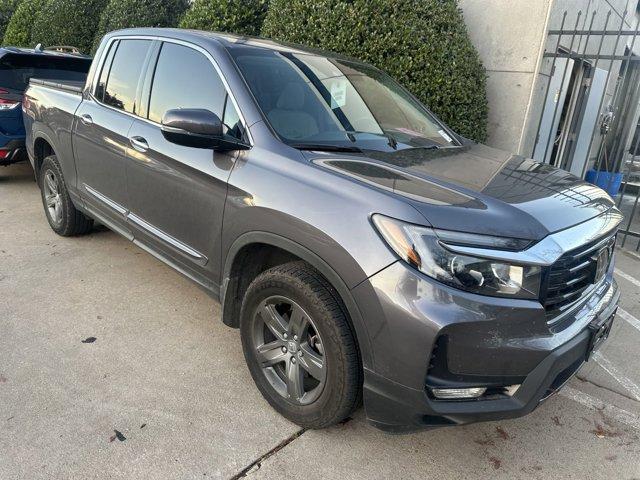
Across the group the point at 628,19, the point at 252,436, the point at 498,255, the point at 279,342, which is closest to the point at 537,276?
the point at 498,255

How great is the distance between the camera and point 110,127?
3.60 metres

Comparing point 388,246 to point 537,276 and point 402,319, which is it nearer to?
point 402,319

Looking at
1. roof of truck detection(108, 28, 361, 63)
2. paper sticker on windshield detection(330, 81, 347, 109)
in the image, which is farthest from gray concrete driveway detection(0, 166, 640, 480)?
roof of truck detection(108, 28, 361, 63)

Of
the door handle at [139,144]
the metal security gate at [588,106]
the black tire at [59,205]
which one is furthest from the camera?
the metal security gate at [588,106]

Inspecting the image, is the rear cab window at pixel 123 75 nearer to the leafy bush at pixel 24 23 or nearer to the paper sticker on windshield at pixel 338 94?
the paper sticker on windshield at pixel 338 94

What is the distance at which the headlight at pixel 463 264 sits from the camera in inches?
75.5

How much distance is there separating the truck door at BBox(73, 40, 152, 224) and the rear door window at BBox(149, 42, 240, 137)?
25 centimetres

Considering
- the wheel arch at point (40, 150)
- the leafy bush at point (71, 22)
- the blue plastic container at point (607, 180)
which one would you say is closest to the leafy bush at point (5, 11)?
the leafy bush at point (71, 22)

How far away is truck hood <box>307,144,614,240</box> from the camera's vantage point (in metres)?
2.01

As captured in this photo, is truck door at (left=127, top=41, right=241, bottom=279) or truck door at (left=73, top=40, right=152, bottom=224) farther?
truck door at (left=73, top=40, right=152, bottom=224)

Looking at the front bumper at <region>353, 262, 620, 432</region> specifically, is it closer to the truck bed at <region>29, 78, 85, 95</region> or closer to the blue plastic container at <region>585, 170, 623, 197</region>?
the truck bed at <region>29, 78, 85, 95</region>

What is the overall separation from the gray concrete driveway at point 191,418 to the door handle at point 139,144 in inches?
44.7

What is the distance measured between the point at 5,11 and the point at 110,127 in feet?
38.1

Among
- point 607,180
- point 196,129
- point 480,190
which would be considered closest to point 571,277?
point 480,190
